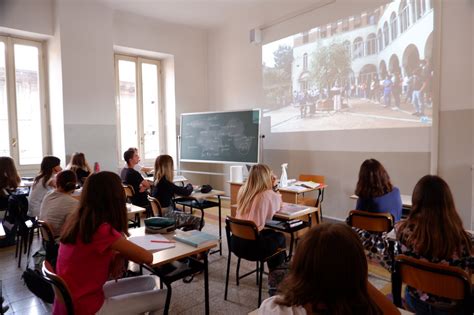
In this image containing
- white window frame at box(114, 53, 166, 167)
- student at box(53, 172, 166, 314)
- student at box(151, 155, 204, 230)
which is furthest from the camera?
white window frame at box(114, 53, 166, 167)

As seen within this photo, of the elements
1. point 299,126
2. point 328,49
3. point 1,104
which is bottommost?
point 299,126

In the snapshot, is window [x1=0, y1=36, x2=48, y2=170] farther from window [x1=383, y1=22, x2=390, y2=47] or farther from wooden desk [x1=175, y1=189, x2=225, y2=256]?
window [x1=383, y1=22, x2=390, y2=47]

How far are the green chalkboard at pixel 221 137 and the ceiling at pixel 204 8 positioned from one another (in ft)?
6.10

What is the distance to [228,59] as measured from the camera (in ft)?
22.2

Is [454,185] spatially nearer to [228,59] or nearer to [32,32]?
[228,59]

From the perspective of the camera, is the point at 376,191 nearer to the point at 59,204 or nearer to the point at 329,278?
the point at 329,278

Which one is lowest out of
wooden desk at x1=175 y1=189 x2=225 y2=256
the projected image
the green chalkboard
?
wooden desk at x1=175 y1=189 x2=225 y2=256

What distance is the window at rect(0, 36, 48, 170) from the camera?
526 centimetres

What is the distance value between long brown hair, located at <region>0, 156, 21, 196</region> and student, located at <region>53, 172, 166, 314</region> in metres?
3.06

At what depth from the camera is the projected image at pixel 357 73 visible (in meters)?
→ 4.01

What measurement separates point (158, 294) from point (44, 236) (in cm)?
116

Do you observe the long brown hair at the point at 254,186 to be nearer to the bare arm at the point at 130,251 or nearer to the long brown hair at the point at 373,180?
the long brown hair at the point at 373,180

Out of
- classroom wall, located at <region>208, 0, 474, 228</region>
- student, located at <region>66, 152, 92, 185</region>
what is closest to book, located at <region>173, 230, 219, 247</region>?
student, located at <region>66, 152, 92, 185</region>

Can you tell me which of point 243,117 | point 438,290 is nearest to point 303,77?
point 243,117
